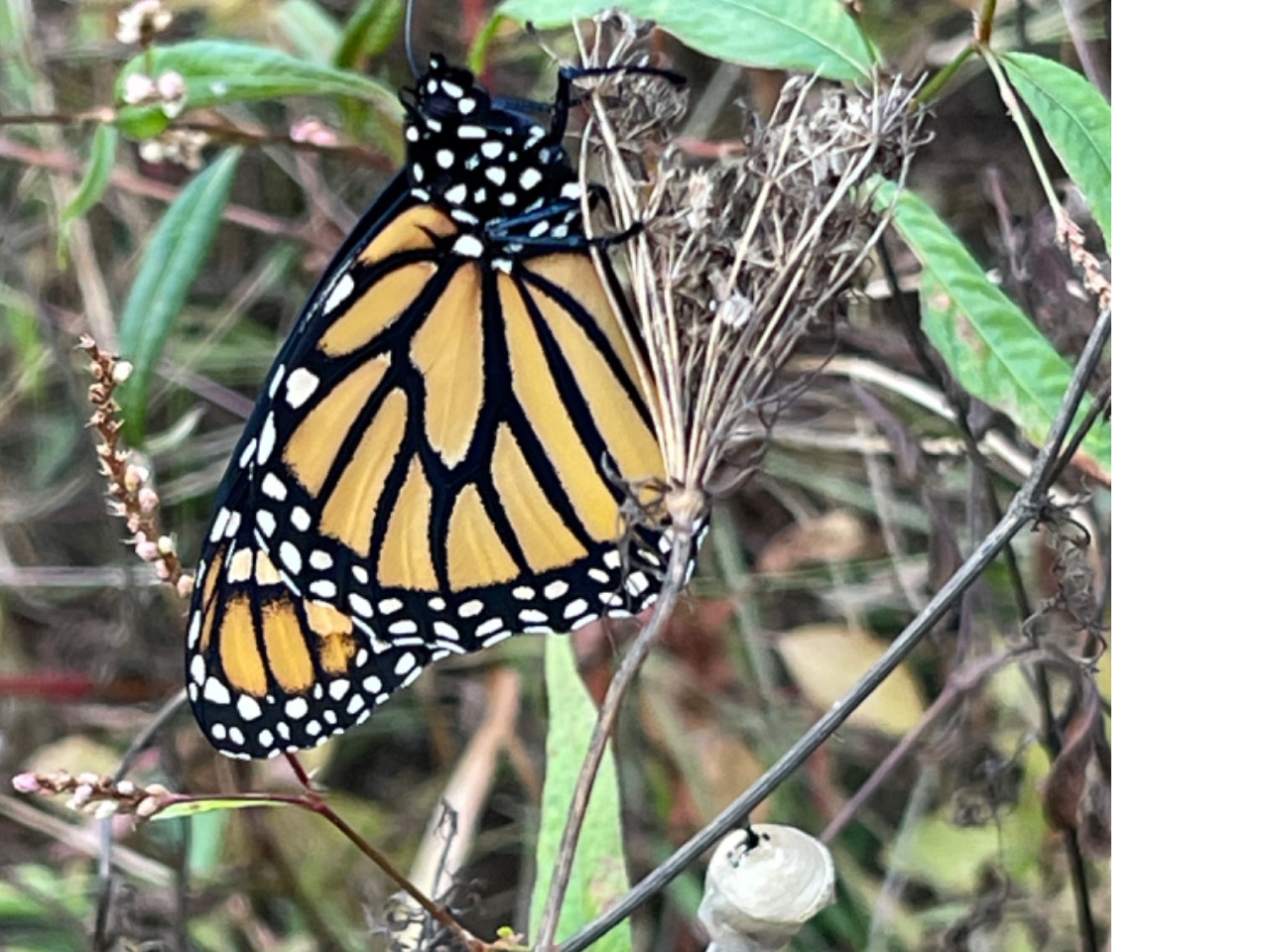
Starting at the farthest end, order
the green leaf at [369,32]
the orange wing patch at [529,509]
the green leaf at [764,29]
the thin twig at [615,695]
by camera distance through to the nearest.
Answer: the green leaf at [369,32], the orange wing patch at [529,509], the green leaf at [764,29], the thin twig at [615,695]

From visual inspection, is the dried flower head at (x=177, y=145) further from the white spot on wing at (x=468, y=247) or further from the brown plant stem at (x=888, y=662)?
the brown plant stem at (x=888, y=662)

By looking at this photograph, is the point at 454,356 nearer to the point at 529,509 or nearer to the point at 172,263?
the point at 529,509

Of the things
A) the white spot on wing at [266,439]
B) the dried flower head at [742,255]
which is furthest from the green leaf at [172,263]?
the dried flower head at [742,255]

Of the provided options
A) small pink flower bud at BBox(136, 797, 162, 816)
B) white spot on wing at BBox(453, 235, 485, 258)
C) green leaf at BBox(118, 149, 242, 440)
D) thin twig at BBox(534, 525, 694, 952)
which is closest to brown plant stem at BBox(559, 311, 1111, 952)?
thin twig at BBox(534, 525, 694, 952)

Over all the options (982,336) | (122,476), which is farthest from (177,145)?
(982,336)
